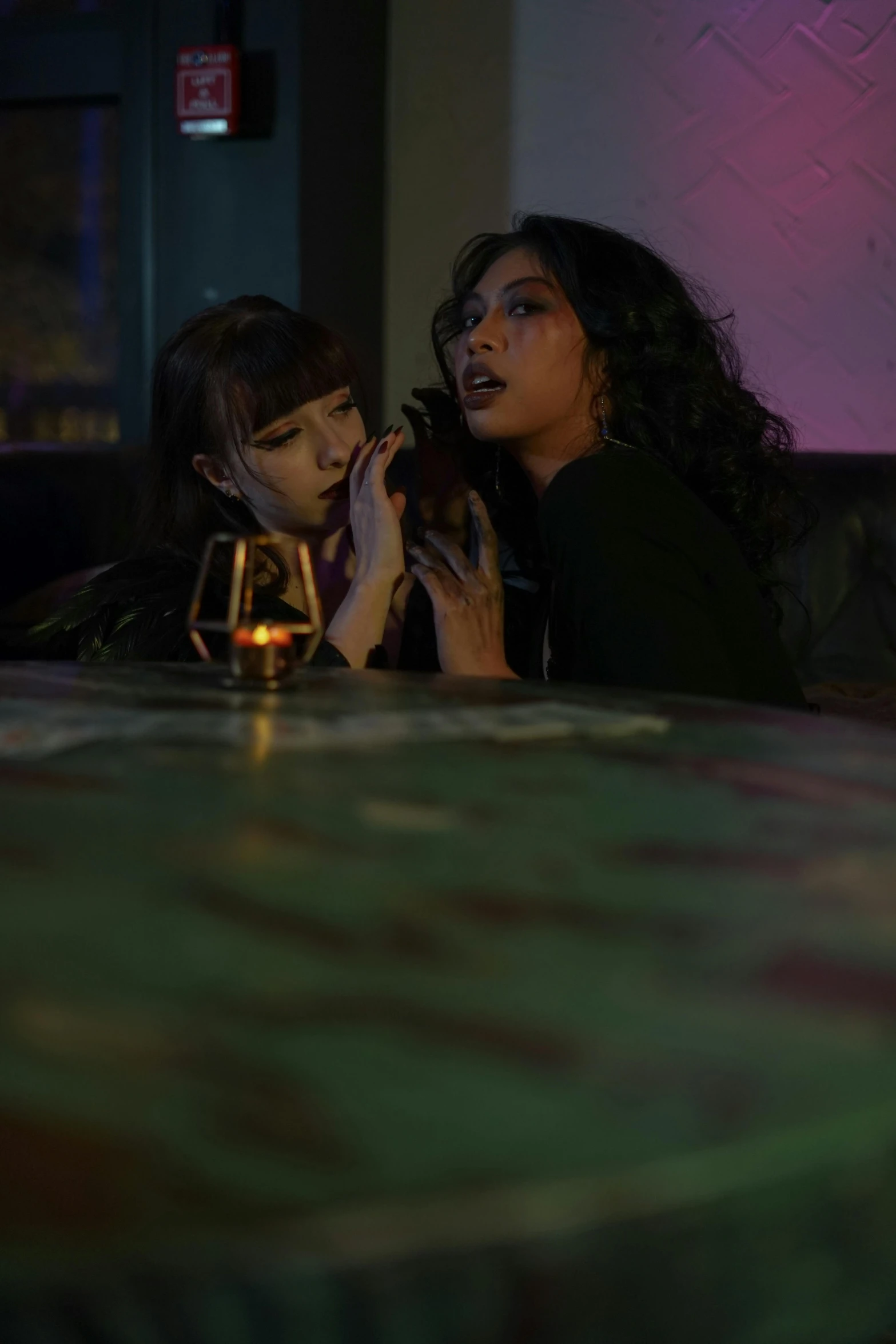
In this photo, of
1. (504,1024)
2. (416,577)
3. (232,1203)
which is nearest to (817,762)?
(504,1024)

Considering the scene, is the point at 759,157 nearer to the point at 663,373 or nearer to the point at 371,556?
the point at 663,373

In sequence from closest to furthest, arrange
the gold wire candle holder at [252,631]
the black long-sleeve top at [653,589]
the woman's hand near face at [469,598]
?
the gold wire candle holder at [252,631] → the black long-sleeve top at [653,589] → the woman's hand near face at [469,598]

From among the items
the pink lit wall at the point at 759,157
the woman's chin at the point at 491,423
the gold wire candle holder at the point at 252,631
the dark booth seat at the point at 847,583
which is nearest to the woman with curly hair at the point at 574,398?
the woman's chin at the point at 491,423

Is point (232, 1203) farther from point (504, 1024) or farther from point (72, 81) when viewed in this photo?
point (72, 81)

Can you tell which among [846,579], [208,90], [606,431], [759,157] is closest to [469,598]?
[606,431]

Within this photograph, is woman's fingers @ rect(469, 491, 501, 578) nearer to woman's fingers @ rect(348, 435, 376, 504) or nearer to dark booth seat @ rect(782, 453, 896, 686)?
woman's fingers @ rect(348, 435, 376, 504)

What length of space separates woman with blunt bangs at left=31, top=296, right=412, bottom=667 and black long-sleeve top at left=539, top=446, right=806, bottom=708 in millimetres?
493

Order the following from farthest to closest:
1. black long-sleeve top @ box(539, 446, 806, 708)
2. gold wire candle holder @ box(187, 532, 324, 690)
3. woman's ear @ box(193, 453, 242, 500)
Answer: woman's ear @ box(193, 453, 242, 500)
black long-sleeve top @ box(539, 446, 806, 708)
gold wire candle holder @ box(187, 532, 324, 690)

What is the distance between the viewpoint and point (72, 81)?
3.41m

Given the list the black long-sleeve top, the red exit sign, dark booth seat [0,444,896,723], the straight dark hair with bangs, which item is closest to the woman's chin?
the straight dark hair with bangs

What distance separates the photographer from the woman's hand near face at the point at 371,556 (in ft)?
6.43

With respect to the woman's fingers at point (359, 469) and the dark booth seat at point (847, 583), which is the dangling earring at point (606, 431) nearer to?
the woman's fingers at point (359, 469)

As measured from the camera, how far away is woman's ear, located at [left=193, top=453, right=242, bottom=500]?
2.13m

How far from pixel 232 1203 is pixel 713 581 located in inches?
53.7
